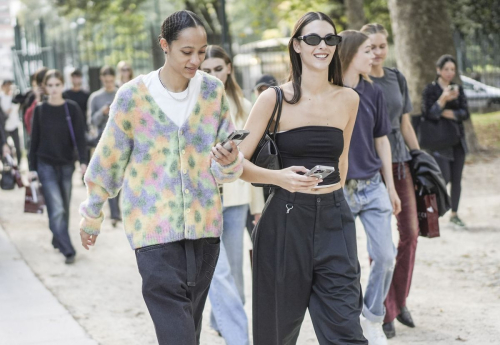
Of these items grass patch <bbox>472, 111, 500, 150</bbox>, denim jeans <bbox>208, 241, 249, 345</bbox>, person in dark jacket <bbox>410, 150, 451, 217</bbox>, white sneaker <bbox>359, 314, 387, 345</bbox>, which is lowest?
grass patch <bbox>472, 111, 500, 150</bbox>

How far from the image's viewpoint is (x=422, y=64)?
51.7 feet

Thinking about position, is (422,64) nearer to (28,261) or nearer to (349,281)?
(28,261)

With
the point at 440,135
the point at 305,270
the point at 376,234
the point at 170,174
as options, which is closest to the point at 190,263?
the point at 170,174

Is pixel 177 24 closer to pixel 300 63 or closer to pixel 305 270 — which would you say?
pixel 300 63

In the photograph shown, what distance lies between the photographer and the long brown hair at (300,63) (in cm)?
403

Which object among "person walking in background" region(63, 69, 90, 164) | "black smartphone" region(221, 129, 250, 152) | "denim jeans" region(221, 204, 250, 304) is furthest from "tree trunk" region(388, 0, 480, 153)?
"black smartphone" region(221, 129, 250, 152)

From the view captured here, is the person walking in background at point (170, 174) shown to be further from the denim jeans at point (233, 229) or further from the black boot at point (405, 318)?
the black boot at point (405, 318)

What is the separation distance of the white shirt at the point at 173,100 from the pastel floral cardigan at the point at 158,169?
0.9 inches

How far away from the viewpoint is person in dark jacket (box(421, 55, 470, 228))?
374 inches

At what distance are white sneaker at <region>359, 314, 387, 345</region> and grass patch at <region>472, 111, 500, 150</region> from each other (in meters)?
13.3

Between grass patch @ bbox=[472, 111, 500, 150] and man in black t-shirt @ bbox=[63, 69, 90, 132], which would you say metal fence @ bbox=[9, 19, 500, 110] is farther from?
man in black t-shirt @ bbox=[63, 69, 90, 132]

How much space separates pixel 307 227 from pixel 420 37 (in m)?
12.6

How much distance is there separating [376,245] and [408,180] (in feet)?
2.52

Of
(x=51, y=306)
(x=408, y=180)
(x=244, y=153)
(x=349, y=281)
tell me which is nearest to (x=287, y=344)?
(x=349, y=281)
